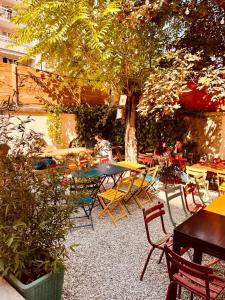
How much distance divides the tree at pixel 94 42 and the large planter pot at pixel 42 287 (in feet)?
14.2

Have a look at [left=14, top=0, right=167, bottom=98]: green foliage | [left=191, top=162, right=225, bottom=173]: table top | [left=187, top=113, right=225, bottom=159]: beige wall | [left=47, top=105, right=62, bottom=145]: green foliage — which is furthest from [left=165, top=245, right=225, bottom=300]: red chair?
[left=47, top=105, right=62, bottom=145]: green foliage

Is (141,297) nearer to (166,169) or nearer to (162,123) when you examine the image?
(166,169)

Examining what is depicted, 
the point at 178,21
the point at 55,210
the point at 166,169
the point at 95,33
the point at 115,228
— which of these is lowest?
the point at 115,228

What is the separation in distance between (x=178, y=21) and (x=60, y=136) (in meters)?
5.50

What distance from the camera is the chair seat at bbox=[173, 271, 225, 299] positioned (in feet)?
6.72

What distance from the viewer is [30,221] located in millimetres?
2273

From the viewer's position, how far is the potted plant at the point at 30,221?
2076 millimetres

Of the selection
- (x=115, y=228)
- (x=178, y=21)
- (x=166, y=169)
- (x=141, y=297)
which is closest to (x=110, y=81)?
(x=178, y=21)

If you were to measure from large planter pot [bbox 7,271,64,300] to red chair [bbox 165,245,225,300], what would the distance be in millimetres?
1085

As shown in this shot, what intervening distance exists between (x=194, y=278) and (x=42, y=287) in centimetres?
139

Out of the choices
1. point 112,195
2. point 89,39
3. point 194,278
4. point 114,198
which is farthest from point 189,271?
point 89,39

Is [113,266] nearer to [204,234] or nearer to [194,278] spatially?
[194,278]

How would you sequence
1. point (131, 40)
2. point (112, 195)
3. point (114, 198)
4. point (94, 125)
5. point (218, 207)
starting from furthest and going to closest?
point (94, 125) → point (131, 40) → point (112, 195) → point (114, 198) → point (218, 207)

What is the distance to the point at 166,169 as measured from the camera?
23.1 ft
